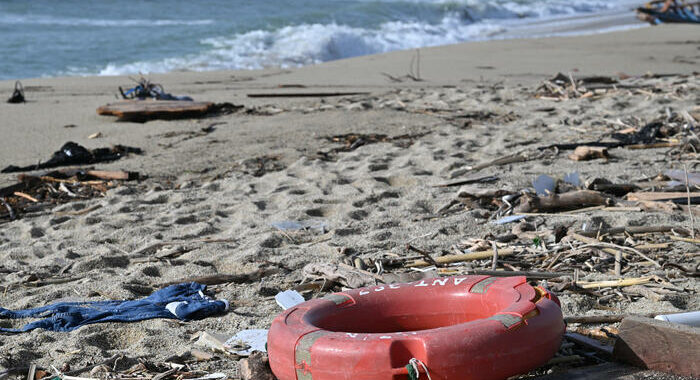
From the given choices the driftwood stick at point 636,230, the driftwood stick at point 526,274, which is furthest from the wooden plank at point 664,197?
the driftwood stick at point 526,274

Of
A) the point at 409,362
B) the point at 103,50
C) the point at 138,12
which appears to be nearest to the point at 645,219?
the point at 409,362

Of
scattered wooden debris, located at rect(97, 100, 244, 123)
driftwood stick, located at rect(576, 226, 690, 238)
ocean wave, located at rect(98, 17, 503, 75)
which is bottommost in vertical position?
driftwood stick, located at rect(576, 226, 690, 238)

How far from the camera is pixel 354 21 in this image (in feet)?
75.6

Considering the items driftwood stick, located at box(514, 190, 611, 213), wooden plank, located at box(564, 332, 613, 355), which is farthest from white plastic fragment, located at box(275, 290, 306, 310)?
driftwood stick, located at box(514, 190, 611, 213)

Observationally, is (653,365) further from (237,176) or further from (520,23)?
(520,23)

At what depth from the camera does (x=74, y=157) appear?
6.12 meters

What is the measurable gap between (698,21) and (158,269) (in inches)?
692

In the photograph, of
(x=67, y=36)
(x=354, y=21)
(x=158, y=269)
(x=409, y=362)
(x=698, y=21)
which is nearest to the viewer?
(x=409, y=362)

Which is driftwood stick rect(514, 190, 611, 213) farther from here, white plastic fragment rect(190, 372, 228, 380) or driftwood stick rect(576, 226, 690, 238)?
white plastic fragment rect(190, 372, 228, 380)

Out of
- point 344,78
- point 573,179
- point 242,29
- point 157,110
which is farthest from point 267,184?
point 242,29

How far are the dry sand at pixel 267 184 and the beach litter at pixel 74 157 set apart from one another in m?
0.18

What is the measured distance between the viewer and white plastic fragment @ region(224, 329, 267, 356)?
104 inches

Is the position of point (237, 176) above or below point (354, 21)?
below

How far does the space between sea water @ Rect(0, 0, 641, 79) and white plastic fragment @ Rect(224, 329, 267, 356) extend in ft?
44.6
